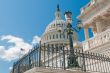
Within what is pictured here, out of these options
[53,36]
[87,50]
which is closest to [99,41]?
[87,50]

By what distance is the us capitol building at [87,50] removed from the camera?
10159 mm

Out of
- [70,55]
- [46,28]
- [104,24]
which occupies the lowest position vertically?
[70,55]

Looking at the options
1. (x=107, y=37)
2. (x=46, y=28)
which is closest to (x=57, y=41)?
(x=46, y=28)

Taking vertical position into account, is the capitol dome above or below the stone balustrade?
above

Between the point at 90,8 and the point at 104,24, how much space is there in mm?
2943

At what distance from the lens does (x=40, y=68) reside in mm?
9258

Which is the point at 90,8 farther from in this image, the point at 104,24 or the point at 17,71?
the point at 17,71

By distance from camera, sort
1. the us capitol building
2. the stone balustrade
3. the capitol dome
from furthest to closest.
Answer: the capitol dome → the stone balustrade → the us capitol building

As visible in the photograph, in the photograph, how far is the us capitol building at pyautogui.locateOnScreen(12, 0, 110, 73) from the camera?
10.2 meters

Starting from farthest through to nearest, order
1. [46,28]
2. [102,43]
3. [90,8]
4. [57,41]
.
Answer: [46,28], [57,41], [90,8], [102,43]

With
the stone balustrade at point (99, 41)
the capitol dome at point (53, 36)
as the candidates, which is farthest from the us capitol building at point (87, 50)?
the capitol dome at point (53, 36)

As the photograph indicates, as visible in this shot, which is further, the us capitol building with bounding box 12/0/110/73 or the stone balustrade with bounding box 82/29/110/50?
the stone balustrade with bounding box 82/29/110/50

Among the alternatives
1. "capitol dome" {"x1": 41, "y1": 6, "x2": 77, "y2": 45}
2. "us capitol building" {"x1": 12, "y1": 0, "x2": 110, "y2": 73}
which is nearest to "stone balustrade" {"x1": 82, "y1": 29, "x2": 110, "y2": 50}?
"us capitol building" {"x1": 12, "y1": 0, "x2": 110, "y2": 73}

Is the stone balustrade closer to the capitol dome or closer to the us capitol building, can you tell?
the us capitol building
